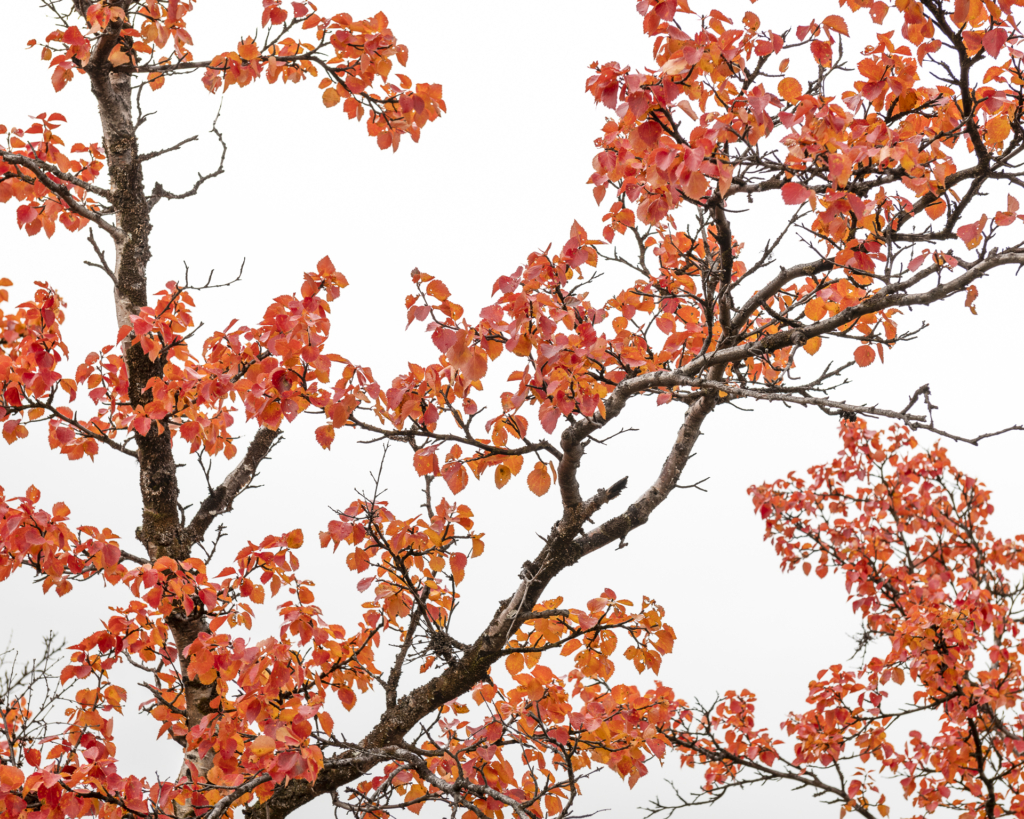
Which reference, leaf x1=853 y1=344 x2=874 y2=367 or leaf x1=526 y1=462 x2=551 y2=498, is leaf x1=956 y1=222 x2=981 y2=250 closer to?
leaf x1=853 y1=344 x2=874 y2=367

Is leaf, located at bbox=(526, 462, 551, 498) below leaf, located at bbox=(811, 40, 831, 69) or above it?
below

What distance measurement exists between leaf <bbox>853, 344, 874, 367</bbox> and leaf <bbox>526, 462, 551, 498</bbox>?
1656 millimetres

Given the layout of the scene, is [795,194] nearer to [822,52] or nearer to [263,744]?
[822,52]

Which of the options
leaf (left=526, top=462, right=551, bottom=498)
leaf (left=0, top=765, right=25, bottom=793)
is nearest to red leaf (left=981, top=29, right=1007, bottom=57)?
leaf (left=526, top=462, right=551, bottom=498)

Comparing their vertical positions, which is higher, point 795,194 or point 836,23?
point 836,23

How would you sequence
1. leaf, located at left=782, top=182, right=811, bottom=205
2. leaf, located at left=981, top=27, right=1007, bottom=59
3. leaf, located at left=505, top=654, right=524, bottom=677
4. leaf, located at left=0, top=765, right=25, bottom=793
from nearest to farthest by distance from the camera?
leaf, located at left=981, top=27, right=1007, bottom=59
leaf, located at left=782, top=182, right=811, bottom=205
leaf, located at left=0, top=765, right=25, bottom=793
leaf, located at left=505, top=654, right=524, bottom=677

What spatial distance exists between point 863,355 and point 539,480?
5.74 ft

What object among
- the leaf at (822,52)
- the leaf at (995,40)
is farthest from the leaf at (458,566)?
the leaf at (995,40)

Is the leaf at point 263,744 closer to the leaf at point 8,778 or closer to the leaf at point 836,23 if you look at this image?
the leaf at point 8,778

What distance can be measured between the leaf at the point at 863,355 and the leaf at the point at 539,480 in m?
1.66

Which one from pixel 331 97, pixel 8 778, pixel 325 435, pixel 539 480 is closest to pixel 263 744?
pixel 8 778

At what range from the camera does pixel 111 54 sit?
4.59 m

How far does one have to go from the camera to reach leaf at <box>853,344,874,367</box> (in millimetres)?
3730

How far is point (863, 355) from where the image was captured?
12.3 ft
